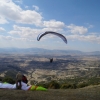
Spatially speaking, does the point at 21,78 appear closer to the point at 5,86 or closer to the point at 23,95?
the point at 5,86

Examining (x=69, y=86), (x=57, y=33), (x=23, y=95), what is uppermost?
(x=57, y=33)

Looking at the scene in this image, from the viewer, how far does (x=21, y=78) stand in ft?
67.1

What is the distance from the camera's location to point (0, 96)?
16938 mm

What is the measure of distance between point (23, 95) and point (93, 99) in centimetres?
637

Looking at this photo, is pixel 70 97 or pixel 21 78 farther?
pixel 21 78

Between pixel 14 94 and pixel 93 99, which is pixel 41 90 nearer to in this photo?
pixel 14 94

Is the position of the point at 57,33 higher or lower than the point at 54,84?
higher

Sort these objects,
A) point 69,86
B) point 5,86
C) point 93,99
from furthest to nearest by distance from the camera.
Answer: point 69,86 < point 5,86 < point 93,99

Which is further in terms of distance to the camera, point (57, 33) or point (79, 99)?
point (57, 33)

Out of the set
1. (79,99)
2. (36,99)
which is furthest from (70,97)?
(36,99)

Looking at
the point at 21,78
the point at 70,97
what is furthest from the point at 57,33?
the point at 70,97

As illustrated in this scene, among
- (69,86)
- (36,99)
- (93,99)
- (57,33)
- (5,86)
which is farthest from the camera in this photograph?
(69,86)

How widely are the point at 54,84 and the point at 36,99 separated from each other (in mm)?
18320

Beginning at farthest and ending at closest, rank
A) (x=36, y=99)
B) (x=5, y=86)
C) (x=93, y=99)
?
(x=5, y=86) < (x=93, y=99) < (x=36, y=99)
